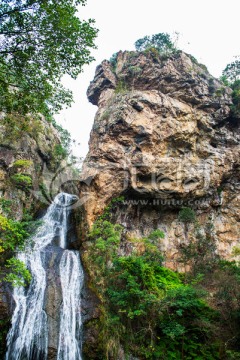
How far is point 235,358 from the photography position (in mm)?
8609

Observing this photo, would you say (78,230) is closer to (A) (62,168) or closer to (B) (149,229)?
(B) (149,229)

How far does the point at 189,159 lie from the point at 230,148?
325 centimetres

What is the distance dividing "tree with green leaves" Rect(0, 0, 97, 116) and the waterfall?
6.39 metres

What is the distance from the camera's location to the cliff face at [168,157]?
15.5 meters

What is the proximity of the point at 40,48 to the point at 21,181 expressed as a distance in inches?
320

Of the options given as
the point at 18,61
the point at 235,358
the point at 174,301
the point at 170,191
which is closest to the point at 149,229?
the point at 170,191

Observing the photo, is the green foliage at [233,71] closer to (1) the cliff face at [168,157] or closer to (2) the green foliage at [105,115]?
(1) the cliff face at [168,157]

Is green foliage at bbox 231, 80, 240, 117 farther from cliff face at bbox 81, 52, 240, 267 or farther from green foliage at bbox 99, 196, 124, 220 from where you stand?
green foliage at bbox 99, 196, 124, 220

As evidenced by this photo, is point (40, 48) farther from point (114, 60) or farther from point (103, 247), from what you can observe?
point (114, 60)

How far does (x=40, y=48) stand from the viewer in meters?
7.13

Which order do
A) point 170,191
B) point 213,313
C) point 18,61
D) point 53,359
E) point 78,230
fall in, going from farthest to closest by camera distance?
1. point 170,191
2. point 78,230
3. point 213,313
4. point 53,359
5. point 18,61

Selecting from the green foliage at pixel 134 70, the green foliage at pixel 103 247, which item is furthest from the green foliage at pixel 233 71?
the green foliage at pixel 103 247

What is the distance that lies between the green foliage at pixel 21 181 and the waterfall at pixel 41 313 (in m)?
2.91

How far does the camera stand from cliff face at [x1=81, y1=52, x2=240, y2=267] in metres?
15.5
